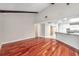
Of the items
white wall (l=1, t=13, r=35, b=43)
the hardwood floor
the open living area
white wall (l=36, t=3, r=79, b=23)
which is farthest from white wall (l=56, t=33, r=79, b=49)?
white wall (l=1, t=13, r=35, b=43)

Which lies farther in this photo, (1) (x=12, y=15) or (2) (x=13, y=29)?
(2) (x=13, y=29)

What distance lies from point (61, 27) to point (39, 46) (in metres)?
1.09

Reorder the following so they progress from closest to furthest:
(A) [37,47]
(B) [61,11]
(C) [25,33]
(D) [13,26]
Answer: (A) [37,47], (D) [13,26], (B) [61,11], (C) [25,33]

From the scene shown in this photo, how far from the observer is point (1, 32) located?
11.5ft

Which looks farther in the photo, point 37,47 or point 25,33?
point 25,33

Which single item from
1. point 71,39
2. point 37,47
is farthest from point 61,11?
point 37,47

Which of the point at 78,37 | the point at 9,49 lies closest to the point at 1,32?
the point at 9,49

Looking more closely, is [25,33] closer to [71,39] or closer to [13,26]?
[13,26]

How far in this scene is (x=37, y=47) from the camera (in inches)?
145

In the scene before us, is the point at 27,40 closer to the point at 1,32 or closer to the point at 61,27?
the point at 1,32

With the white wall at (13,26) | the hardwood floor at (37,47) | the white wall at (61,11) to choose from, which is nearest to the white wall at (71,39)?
the hardwood floor at (37,47)

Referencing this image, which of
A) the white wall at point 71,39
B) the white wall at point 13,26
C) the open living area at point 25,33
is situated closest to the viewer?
the open living area at point 25,33

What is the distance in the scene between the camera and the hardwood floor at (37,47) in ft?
9.68

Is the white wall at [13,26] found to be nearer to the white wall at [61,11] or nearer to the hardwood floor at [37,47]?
the hardwood floor at [37,47]
